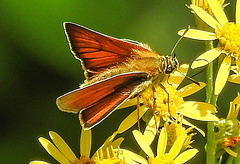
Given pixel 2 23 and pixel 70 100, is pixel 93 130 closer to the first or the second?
pixel 2 23

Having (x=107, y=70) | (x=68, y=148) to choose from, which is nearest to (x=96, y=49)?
(x=107, y=70)

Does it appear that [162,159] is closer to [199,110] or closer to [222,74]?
[199,110]

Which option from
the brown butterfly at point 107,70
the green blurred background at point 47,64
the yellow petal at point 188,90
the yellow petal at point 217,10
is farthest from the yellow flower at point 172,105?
the green blurred background at point 47,64

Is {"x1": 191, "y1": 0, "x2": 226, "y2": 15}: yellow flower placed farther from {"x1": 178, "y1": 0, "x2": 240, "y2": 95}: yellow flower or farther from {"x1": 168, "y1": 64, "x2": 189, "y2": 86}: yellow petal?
{"x1": 168, "y1": 64, "x2": 189, "y2": 86}: yellow petal

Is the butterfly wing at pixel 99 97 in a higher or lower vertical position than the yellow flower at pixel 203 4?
lower

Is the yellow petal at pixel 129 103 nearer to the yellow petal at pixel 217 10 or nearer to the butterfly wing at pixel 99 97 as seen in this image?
the butterfly wing at pixel 99 97
